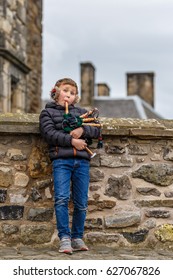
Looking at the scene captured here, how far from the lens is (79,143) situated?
508 centimetres

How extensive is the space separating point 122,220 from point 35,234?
824mm

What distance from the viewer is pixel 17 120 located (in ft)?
18.0

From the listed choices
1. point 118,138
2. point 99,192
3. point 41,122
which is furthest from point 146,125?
point 41,122

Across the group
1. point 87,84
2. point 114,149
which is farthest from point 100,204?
point 87,84

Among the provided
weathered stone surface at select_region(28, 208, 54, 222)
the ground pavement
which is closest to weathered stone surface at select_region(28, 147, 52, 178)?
weathered stone surface at select_region(28, 208, 54, 222)

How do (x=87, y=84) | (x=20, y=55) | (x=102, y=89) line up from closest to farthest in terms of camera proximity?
1. (x=20, y=55)
2. (x=87, y=84)
3. (x=102, y=89)

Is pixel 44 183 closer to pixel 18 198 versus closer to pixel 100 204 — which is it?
pixel 18 198

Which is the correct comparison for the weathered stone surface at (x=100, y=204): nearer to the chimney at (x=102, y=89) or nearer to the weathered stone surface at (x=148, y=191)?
the weathered stone surface at (x=148, y=191)

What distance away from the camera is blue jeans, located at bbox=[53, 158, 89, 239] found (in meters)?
5.07

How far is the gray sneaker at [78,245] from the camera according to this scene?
5151mm

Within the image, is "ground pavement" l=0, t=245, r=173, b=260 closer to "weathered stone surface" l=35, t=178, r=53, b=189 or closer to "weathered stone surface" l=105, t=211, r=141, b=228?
"weathered stone surface" l=105, t=211, r=141, b=228

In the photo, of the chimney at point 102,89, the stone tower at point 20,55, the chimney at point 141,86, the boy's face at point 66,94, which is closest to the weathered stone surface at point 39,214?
the boy's face at point 66,94

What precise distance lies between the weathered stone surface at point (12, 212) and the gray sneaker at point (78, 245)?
602 mm

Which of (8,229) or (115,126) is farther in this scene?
(115,126)
